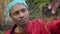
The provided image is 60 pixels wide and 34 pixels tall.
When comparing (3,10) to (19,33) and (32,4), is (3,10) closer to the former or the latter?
(32,4)

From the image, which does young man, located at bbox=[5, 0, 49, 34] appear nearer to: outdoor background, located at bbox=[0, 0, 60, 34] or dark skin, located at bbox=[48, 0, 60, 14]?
dark skin, located at bbox=[48, 0, 60, 14]

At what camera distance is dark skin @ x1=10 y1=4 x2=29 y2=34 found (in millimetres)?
1286

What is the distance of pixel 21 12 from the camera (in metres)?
1.32

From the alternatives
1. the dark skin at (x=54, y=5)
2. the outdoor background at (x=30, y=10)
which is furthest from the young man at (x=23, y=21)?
the outdoor background at (x=30, y=10)

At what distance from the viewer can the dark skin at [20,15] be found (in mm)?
1286

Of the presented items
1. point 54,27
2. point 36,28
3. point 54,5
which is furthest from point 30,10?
point 54,5

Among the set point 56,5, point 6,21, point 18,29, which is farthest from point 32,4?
point 56,5

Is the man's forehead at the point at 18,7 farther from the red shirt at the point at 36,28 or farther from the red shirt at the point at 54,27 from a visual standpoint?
the red shirt at the point at 54,27

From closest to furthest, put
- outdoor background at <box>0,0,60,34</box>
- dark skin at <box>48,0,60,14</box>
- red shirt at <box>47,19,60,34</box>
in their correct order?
dark skin at <box>48,0,60,14</box> < red shirt at <box>47,19,60,34</box> < outdoor background at <box>0,0,60,34</box>

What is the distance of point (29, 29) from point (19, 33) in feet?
0.30

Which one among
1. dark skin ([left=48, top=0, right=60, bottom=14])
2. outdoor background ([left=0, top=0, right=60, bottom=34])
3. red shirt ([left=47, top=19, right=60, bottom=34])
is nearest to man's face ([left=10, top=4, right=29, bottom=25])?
red shirt ([left=47, top=19, right=60, bottom=34])

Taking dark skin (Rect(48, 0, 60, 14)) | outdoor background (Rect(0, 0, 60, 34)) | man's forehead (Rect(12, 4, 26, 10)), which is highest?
dark skin (Rect(48, 0, 60, 14))

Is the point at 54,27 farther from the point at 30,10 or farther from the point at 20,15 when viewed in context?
the point at 30,10

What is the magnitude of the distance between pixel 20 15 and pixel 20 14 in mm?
11
